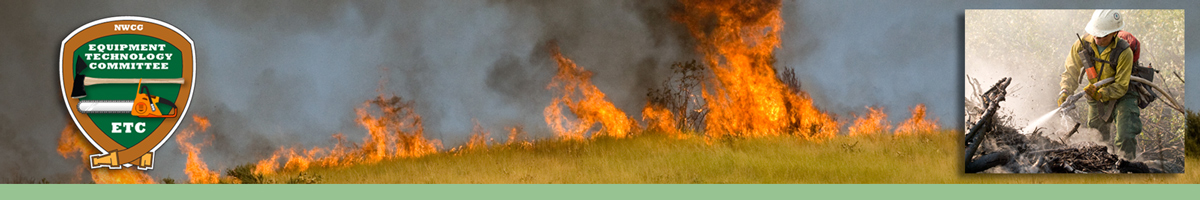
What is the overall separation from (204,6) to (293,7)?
0.80 meters

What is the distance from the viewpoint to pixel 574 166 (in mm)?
6801

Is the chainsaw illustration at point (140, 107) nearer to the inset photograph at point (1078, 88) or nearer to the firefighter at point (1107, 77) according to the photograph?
the inset photograph at point (1078, 88)

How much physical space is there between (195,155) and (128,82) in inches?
34.1

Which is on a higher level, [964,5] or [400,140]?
[964,5]

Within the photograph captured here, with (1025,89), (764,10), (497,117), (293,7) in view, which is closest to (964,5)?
(1025,89)

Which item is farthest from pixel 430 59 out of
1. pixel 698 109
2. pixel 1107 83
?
pixel 1107 83

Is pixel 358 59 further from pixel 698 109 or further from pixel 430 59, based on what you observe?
pixel 698 109

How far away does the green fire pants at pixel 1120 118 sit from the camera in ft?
20.9

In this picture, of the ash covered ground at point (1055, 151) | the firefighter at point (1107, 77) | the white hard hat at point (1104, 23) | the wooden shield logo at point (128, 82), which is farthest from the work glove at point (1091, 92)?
the wooden shield logo at point (128, 82)

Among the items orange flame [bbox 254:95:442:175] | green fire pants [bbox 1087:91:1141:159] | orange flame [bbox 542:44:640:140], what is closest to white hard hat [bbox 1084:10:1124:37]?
green fire pants [bbox 1087:91:1141:159]

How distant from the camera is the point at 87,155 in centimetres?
692

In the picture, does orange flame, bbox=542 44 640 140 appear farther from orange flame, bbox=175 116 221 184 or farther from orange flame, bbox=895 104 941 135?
orange flame, bbox=175 116 221 184

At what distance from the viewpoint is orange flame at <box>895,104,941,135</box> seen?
6.63m

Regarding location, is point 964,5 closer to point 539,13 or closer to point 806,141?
point 806,141
